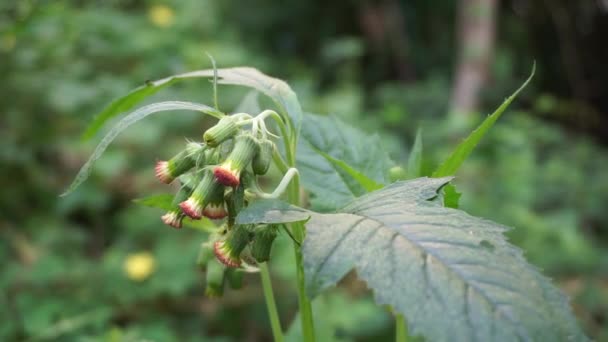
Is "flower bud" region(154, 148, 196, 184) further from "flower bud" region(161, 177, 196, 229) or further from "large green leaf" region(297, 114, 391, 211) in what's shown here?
"large green leaf" region(297, 114, 391, 211)

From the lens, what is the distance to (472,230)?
57 centimetres

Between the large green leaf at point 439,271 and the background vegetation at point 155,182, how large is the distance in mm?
413

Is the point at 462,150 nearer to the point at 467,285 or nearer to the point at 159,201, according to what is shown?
the point at 467,285

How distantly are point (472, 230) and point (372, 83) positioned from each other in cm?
601

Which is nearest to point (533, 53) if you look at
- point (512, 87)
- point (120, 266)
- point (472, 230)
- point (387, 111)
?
point (512, 87)

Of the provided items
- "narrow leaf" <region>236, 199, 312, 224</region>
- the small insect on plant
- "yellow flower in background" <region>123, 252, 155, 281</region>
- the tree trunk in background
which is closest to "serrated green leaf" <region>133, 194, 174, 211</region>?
the small insect on plant

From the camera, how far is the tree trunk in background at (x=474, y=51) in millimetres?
4758

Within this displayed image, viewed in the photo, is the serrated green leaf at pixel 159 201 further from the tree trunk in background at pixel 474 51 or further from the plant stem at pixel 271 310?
the tree trunk in background at pixel 474 51

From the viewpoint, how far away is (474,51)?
4.91m

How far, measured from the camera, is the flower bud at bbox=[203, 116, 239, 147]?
2.10 feet

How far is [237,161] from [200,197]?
6 centimetres

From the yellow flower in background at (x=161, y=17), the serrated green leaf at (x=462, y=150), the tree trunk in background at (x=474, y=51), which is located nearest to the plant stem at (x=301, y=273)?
the serrated green leaf at (x=462, y=150)

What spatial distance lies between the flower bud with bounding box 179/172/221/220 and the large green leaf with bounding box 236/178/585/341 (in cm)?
8

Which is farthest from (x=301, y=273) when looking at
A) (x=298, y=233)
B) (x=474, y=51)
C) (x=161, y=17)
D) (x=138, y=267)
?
(x=474, y=51)
